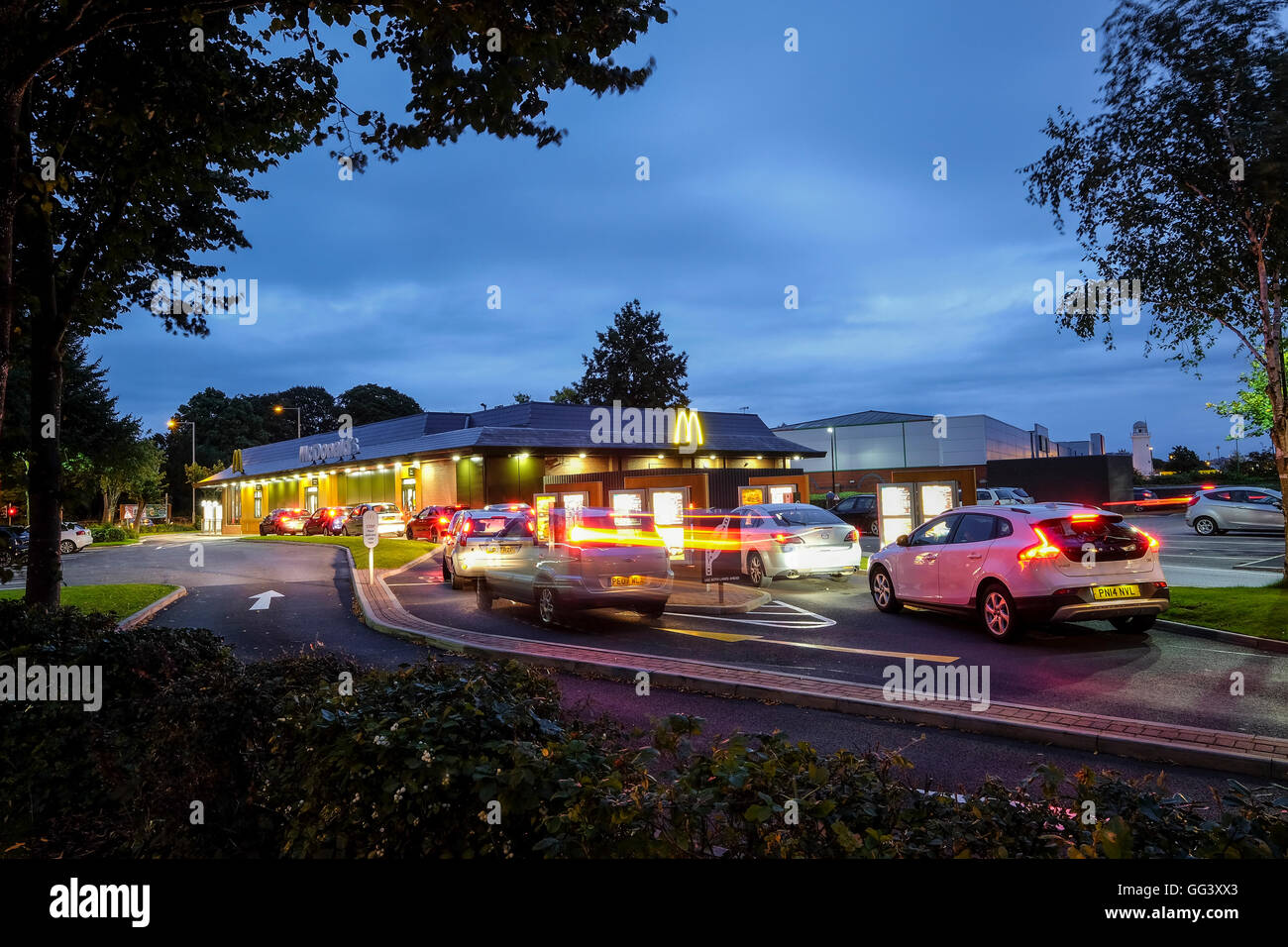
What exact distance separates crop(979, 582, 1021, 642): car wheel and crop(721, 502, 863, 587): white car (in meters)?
5.80

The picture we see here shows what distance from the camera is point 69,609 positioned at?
7367mm

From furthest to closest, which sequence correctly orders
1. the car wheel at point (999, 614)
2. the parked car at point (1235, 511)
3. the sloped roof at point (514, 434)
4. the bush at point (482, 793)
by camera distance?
the sloped roof at point (514, 434), the parked car at point (1235, 511), the car wheel at point (999, 614), the bush at point (482, 793)

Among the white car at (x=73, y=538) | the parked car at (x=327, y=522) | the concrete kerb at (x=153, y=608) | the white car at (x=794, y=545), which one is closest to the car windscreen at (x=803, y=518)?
the white car at (x=794, y=545)

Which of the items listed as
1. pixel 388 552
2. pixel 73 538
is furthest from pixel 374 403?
pixel 388 552

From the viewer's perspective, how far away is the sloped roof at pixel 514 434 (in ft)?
134

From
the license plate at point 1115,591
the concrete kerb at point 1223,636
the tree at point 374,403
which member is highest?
the tree at point 374,403

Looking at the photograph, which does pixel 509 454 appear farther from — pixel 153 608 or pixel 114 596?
pixel 153 608

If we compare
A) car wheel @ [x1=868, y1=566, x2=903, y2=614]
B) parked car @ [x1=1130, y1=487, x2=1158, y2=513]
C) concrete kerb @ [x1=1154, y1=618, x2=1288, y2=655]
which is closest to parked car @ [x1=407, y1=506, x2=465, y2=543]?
car wheel @ [x1=868, y1=566, x2=903, y2=614]

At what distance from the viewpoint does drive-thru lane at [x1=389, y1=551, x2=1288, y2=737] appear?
714 centimetres

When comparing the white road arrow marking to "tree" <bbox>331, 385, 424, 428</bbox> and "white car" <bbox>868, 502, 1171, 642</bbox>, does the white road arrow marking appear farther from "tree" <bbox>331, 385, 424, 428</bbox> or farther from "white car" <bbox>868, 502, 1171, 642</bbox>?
"tree" <bbox>331, 385, 424, 428</bbox>

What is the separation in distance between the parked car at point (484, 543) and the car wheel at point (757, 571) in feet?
16.4

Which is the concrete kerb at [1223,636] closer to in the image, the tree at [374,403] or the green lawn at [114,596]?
the green lawn at [114,596]

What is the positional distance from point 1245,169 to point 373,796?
48.3 ft
